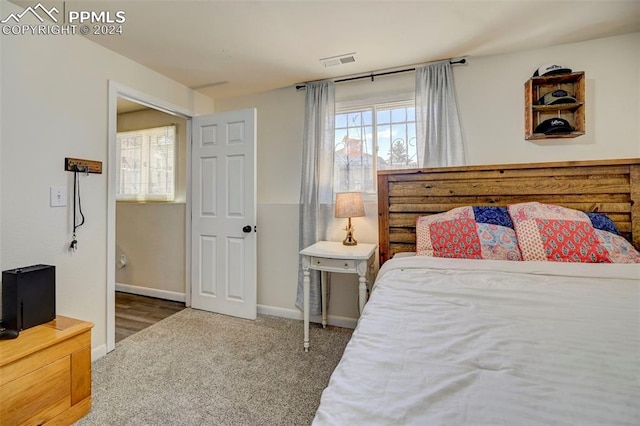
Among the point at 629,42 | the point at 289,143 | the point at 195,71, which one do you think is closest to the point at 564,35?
the point at 629,42

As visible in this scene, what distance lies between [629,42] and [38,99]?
161 inches

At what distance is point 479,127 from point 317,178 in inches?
57.3

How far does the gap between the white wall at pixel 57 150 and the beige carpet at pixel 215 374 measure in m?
0.44

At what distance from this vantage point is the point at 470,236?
1.95 meters

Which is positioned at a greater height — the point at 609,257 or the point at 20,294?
the point at 609,257

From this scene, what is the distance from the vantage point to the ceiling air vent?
93.6 inches

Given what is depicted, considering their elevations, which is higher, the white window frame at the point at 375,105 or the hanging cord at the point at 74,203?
the white window frame at the point at 375,105

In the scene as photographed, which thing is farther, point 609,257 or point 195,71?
point 195,71

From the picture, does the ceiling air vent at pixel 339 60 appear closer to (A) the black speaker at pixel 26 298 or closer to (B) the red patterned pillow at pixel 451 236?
(B) the red patterned pillow at pixel 451 236

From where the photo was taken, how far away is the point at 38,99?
5.95ft

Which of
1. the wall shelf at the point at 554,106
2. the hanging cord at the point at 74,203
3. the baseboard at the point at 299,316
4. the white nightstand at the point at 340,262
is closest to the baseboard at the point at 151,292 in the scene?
the baseboard at the point at 299,316

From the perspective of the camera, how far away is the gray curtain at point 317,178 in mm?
2744

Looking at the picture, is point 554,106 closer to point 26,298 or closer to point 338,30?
point 338,30

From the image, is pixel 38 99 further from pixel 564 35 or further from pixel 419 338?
pixel 564 35
